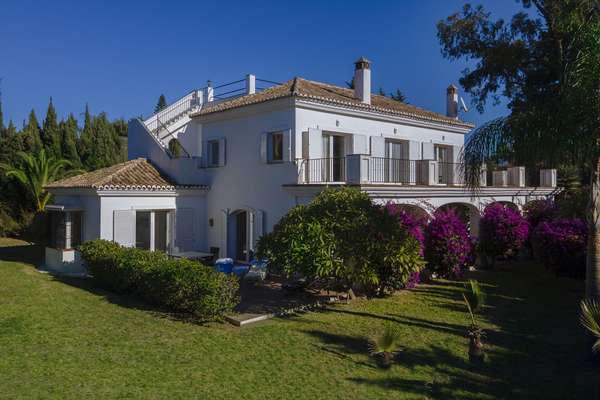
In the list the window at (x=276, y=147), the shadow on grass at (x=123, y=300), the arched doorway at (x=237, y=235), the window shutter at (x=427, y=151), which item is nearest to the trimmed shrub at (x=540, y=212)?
the window shutter at (x=427, y=151)

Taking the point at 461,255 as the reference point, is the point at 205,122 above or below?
above

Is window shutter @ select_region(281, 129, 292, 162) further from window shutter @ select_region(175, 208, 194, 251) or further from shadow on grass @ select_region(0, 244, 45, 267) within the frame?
shadow on grass @ select_region(0, 244, 45, 267)

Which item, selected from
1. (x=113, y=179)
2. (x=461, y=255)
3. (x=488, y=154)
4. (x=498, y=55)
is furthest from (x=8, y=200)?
(x=498, y=55)

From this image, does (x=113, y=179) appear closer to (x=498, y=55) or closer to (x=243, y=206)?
(x=243, y=206)

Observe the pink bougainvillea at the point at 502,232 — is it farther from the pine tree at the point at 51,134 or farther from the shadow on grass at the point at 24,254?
the pine tree at the point at 51,134

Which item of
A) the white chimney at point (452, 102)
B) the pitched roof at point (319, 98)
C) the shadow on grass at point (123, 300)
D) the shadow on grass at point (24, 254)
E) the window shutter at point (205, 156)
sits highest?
the white chimney at point (452, 102)

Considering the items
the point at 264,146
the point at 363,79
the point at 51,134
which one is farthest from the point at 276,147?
the point at 51,134

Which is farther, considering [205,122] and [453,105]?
[453,105]

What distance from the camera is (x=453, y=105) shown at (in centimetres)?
2719

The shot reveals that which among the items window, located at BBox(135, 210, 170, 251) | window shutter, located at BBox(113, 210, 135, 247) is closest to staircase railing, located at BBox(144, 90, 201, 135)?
window, located at BBox(135, 210, 170, 251)

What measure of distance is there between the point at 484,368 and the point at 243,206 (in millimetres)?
12625

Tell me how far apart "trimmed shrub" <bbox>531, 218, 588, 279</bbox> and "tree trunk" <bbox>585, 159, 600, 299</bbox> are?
21.2 ft

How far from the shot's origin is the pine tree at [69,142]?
34531 mm

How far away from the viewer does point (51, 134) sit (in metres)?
35.3
